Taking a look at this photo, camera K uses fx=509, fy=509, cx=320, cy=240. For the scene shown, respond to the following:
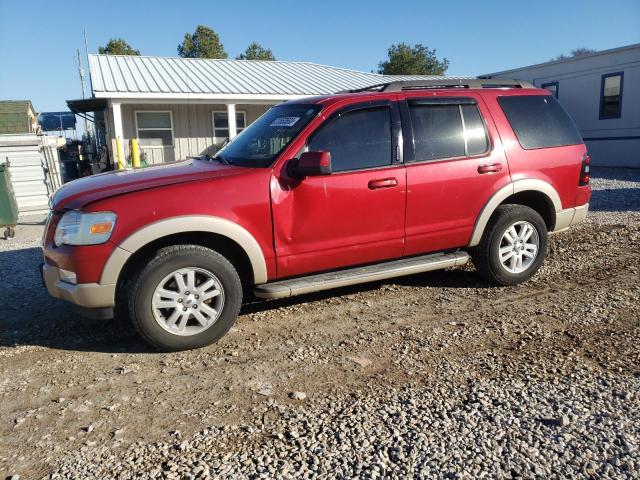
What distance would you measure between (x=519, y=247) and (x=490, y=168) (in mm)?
900

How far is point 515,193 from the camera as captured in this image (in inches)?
197

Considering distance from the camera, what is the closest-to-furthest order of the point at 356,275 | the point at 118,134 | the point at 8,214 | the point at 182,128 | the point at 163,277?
1. the point at 163,277
2. the point at 356,275
3. the point at 8,214
4. the point at 118,134
5. the point at 182,128

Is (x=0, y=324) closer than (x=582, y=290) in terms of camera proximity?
Yes

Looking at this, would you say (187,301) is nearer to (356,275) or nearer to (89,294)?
(89,294)

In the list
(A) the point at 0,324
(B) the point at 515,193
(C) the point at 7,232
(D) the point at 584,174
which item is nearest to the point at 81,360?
(A) the point at 0,324

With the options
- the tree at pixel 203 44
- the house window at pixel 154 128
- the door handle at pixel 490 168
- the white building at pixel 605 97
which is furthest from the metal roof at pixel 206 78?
the tree at pixel 203 44

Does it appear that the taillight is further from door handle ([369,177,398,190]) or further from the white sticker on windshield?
the white sticker on windshield

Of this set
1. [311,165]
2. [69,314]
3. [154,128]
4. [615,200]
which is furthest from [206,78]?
[311,165]

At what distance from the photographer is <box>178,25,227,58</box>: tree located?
1946 inches

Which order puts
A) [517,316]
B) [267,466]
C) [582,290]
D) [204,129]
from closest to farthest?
[267,466] < [517,316] < [582,290] < [204,129]

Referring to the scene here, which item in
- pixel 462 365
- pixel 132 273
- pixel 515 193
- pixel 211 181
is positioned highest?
pixel 211 181

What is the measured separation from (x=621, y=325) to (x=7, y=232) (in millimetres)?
9342

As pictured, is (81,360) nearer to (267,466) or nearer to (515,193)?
(267,466)

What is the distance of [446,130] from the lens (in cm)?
476
